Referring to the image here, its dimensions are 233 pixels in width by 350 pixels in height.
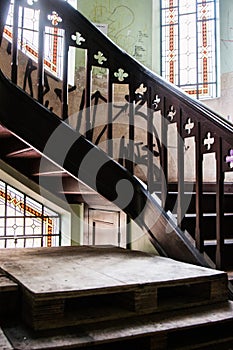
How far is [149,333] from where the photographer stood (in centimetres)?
129

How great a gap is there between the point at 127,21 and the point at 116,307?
13.4ft

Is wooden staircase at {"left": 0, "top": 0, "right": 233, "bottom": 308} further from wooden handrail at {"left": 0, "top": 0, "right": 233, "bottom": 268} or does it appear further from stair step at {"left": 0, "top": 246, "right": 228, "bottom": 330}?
stair step at {"left": 0, "top": 246, "right": 228, "bottom": 330}

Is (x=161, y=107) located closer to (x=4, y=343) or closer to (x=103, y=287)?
(x=103, y=287)

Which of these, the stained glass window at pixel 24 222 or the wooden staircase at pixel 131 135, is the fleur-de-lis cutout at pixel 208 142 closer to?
the wooden staircase at pixel 131 135

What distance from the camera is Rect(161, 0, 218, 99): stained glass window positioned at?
462cm

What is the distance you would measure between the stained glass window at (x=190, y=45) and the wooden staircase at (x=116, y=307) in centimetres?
333

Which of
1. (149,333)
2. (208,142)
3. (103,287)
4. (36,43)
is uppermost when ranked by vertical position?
(36,43)

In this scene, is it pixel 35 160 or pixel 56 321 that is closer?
pixel 56 321

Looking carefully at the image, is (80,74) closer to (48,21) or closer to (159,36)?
(159,36)

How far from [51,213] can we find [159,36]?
2.58m

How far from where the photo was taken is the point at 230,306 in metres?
1.58

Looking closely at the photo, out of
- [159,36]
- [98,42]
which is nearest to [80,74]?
[159,36]

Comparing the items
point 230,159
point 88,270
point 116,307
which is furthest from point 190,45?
point 116,307

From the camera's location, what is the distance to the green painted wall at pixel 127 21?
4.69m
